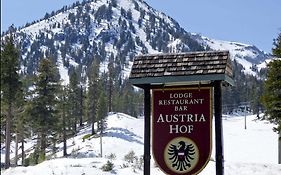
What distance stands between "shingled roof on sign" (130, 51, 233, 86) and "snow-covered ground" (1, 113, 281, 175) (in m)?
7.05

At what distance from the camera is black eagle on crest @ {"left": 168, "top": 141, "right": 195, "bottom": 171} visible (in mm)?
11078

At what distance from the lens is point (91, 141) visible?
62.8 meters

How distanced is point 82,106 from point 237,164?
6360cm

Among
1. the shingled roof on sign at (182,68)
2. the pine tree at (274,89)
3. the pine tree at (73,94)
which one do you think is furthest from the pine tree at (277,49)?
the pine tree at (73,94)

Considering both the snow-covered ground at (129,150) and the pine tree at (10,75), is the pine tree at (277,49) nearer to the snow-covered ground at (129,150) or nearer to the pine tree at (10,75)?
the snow-covered ground at (129,150)

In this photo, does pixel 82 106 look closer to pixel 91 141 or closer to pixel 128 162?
pixel 91 141

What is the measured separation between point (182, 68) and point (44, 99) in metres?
34.2

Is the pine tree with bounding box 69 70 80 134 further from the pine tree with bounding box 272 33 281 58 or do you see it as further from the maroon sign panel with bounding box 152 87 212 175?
the maroon sign panel with bounding box 152 87 212 175

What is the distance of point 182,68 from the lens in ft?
37.0

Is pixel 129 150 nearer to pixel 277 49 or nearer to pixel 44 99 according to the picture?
pixel 44 99

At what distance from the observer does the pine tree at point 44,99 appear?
1740 inches

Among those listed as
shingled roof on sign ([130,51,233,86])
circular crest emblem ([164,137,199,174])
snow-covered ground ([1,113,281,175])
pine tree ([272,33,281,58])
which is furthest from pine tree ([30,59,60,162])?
circular crest emblem ([164,137,199,174])

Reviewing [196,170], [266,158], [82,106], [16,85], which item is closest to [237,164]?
[196,170]

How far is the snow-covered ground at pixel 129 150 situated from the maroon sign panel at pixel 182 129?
21.9 feet
